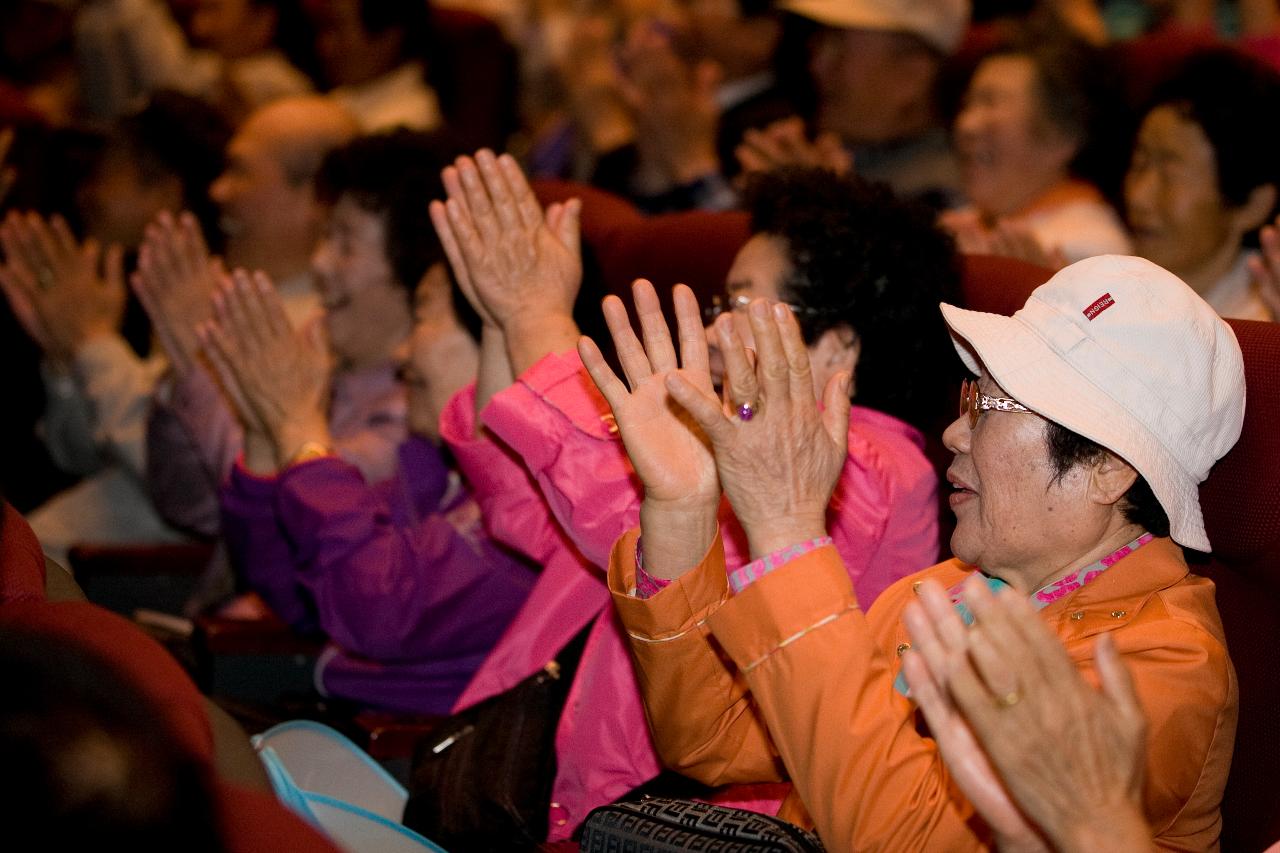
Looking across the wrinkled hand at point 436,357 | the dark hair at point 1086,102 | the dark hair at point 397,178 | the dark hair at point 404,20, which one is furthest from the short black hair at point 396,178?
the dark hair at point 404,20

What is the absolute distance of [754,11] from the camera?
4.19m

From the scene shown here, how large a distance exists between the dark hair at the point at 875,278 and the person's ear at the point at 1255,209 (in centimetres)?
102

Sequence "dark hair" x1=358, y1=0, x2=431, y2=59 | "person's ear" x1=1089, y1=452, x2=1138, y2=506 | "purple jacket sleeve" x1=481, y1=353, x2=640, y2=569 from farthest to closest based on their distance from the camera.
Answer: "dark hair" x1=358, y1=0, x2=431, y2=59
"purple jacket sleeve" x1=481, y1=353, x2=640, y2=569
"person's ear" x1=1089, y1=452, x2=1138, y2=506

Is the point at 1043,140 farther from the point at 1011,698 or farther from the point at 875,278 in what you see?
the point at 1011,698

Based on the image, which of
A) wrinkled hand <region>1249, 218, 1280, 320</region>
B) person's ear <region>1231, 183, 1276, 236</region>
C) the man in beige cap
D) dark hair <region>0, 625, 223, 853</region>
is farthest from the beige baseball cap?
dark hair <region>0, 625, 223, 853</region>

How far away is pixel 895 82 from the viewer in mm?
3391

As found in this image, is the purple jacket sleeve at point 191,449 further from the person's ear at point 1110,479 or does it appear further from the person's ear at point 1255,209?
the person's ear at point 1255,209

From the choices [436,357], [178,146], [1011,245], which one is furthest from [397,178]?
[178,146]

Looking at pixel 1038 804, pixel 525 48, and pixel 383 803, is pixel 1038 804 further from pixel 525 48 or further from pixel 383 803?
pixel 525 48

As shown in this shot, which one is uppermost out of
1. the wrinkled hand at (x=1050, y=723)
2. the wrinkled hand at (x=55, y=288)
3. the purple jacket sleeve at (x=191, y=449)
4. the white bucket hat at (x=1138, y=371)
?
the white bucket hat at (x=1138, y=371)

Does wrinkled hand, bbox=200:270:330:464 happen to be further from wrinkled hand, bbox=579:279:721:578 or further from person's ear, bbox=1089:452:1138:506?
person's ear, bbox=1089:452:1138:506

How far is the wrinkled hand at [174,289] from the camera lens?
2.71m

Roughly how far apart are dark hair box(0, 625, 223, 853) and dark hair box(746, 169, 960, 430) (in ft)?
3.76

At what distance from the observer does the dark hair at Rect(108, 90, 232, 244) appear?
134 inches
